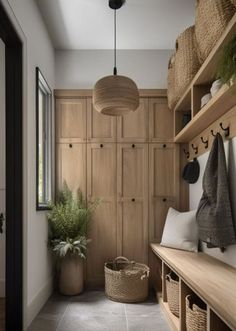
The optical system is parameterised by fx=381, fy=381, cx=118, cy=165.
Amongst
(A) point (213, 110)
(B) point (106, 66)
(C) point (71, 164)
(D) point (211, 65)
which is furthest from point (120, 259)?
(D) point (211, 65)

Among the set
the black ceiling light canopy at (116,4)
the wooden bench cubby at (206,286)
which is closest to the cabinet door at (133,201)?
the wooden bench cubby at (206,286)

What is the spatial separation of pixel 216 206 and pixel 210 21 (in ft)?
4.10

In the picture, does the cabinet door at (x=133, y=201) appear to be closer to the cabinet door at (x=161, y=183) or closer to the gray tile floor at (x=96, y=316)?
the cabinet door at (x=161, y=183)

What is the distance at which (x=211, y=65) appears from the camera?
8.72 feet

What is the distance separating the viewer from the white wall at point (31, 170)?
115 inches

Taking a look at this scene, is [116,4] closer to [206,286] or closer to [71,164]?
[71,164]

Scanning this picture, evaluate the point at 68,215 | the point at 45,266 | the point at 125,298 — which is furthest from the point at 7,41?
the point at 125,298

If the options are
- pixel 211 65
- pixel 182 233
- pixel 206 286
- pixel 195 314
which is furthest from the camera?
pixel 182 233

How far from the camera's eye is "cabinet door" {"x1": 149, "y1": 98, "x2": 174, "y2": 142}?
4340 mm

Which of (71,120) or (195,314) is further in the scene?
(71,120)

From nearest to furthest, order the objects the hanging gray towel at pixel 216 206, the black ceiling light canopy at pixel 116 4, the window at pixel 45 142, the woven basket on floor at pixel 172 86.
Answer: the hanging gray towel at pixel 216 206, the black ceiling light canopy at pixel 116 4, the woven basket on floor at pixel 172 86, the window at pixel 45 142

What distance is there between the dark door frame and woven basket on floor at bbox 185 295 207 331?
1.23m

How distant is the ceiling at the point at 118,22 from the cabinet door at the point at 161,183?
119cm

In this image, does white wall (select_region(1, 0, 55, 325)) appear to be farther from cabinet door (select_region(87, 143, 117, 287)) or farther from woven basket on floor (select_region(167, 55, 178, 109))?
woven basket on floor (select_region(167, 55, 178, 109))
